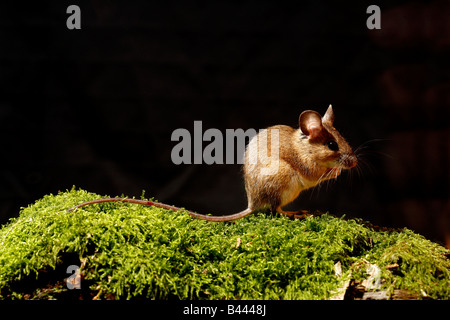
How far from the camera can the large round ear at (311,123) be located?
8.72 feet

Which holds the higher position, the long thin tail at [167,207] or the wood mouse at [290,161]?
the wood mouse at [290,161]

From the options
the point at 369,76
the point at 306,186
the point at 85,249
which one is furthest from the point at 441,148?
the point at 85,249

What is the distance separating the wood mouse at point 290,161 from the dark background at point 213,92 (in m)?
0.56

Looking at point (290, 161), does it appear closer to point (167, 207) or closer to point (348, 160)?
point (348, 160)

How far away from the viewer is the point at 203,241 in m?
2.18

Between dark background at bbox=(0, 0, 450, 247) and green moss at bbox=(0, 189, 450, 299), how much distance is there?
3.78ft

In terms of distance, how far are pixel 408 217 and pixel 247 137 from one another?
5.51 ft

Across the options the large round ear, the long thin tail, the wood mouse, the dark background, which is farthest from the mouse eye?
the long thin tail

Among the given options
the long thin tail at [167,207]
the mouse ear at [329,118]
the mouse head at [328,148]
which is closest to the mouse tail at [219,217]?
the long thin tail at [167,207]

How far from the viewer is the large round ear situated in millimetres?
2658

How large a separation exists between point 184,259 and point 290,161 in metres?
1.13

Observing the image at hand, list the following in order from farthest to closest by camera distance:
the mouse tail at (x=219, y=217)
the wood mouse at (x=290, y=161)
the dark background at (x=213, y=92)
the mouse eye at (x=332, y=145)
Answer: the dark background at (x=213, y=92)
the mouse eye at (x=332, y=145)
the wood mouse at (x=290, y=161)
the mouse tail at (x=219, y=217)

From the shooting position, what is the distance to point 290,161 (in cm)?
273

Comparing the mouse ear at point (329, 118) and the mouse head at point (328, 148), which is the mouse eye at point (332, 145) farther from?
the mouse ear at point (329, 118)
